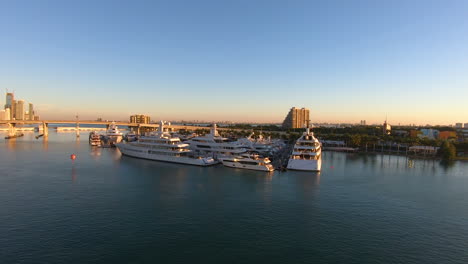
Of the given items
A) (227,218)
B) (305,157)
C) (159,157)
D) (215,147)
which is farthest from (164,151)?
(227,218)

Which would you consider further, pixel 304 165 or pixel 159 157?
pixel 159 157

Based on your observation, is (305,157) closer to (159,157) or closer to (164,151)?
(164,151)

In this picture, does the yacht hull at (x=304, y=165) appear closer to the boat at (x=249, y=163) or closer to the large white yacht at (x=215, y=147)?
the boat at (x=249, y=163)

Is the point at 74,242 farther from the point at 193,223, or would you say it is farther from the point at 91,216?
the point at 193,223

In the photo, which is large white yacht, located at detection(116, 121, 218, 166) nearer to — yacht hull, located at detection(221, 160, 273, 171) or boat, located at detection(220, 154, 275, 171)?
yacht hull, located at detection(221, 160, 273, 171)

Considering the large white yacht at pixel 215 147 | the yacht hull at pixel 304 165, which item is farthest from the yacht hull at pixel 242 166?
the large white yacht at pixel 215 147
